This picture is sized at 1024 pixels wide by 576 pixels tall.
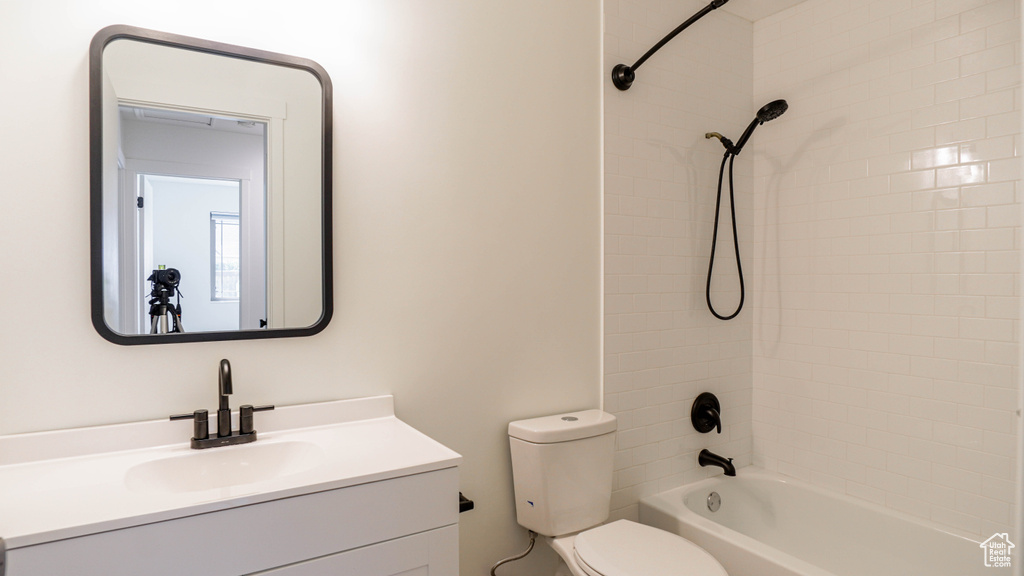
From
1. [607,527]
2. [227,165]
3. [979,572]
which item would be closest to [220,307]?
[227,165]

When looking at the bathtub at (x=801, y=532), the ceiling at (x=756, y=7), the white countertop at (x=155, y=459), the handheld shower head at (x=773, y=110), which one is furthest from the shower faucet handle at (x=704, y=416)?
the ceiling at (x=756, y=7)

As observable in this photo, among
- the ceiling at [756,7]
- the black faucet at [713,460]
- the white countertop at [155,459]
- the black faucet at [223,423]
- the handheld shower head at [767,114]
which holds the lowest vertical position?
the black faucet at [713,460]

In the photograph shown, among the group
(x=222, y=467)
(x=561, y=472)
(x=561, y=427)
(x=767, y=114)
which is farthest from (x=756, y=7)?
(x=222, y=467)

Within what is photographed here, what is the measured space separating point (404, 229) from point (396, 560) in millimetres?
915

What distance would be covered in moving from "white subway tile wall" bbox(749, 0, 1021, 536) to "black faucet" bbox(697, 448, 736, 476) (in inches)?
13.0

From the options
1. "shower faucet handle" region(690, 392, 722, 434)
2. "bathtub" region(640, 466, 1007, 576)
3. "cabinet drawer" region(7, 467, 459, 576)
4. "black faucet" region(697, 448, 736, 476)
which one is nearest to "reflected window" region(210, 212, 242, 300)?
"cabinet drawer" region(7, 467, 459, 576)

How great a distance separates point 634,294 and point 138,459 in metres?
1.64

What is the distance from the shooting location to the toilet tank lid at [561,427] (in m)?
1.79

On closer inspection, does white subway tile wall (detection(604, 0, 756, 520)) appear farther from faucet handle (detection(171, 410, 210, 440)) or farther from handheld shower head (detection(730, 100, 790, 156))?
faucet handle (detection(171, 410, 210, 440))

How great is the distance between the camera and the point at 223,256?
143cm

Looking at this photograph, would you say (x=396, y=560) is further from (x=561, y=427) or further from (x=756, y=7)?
(x=756, y=7)

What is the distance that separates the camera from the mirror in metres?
1.32

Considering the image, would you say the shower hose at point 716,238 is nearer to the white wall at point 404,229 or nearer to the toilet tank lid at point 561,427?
the white wall at point 404,229

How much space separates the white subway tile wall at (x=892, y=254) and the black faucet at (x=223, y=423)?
215 centimetres
